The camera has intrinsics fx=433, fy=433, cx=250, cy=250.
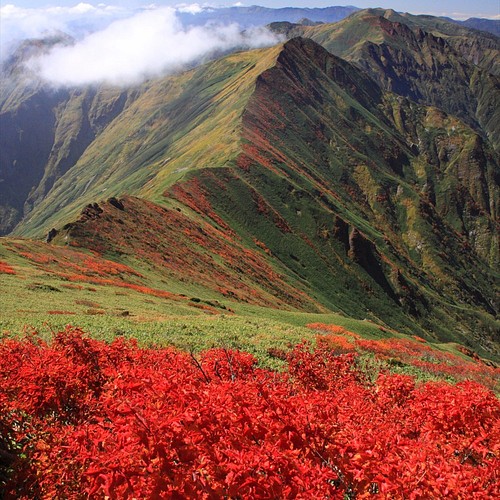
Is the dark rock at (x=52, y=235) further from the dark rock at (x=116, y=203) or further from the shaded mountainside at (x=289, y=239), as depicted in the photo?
the dark rock at (x=116, y=203)

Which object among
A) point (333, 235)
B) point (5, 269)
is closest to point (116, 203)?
point (5, 269)

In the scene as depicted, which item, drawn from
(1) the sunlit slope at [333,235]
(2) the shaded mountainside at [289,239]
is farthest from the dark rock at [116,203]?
(1) the sunlit slope at [333,235]

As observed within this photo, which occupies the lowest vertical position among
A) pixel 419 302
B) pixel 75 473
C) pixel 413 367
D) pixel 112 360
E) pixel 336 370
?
pixel 419 302

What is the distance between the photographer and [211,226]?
333ft

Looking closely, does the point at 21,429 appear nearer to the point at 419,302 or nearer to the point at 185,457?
the point at 185,457

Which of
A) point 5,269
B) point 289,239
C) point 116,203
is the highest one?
point 116,203

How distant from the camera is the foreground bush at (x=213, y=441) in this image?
26.7 feet

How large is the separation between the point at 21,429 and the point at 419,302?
479 ft

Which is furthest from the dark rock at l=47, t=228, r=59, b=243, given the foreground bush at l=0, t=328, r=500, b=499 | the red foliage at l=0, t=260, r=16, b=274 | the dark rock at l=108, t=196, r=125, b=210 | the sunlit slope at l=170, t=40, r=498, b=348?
the foreground bush at l=0, t=328, r=500, b=499

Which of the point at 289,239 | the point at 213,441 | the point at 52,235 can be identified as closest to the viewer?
the point at 213,441

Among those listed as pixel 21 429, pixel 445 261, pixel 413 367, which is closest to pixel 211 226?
pixel 413 367

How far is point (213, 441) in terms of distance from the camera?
375 inches

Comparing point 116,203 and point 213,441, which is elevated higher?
point 213,441

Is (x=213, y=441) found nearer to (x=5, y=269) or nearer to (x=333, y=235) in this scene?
(x=5, y=269)
